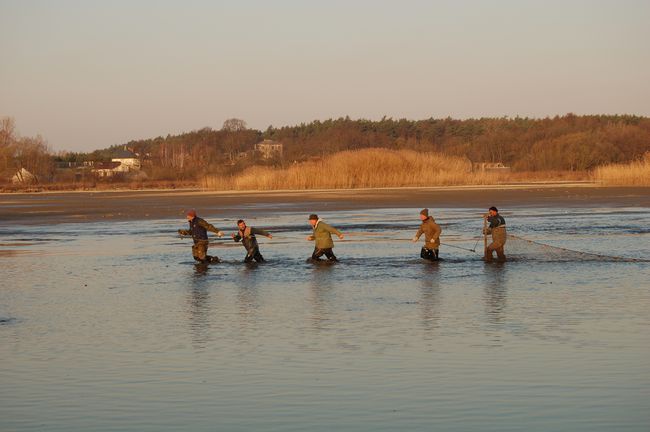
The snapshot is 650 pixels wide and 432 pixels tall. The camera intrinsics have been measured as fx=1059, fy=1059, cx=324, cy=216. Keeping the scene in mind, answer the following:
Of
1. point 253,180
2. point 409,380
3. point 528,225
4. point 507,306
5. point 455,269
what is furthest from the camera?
point 253,180

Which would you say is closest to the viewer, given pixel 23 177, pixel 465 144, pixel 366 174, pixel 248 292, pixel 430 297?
pixel 430 297

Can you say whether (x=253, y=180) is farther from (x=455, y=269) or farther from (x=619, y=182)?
(x=455, y=269)

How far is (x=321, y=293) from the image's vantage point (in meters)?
16.9

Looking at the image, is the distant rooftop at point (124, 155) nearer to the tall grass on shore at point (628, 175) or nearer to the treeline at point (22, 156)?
the treeline at point (22, 156)

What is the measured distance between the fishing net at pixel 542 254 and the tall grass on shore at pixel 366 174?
1941 inches

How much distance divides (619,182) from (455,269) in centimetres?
5192

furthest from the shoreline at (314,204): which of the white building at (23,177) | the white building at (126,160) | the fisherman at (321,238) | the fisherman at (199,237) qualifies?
the white building at (126,160)

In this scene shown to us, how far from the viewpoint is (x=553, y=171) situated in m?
98.4


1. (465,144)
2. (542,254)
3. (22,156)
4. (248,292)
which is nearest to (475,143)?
(465,144)

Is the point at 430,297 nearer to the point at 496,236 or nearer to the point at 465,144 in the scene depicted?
the point at 496,236

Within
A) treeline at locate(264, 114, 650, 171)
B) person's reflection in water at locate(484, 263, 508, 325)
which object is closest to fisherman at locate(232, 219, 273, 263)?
person's reflection in water at locate(484, 263, 508, 325)

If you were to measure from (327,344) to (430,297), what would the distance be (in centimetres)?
434

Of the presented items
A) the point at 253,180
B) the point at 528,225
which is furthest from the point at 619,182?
the point at 528,225

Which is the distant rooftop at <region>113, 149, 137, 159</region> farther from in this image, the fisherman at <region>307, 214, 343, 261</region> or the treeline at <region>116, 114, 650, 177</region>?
the fisherman at <region>307, 214, 343, 261</region>
